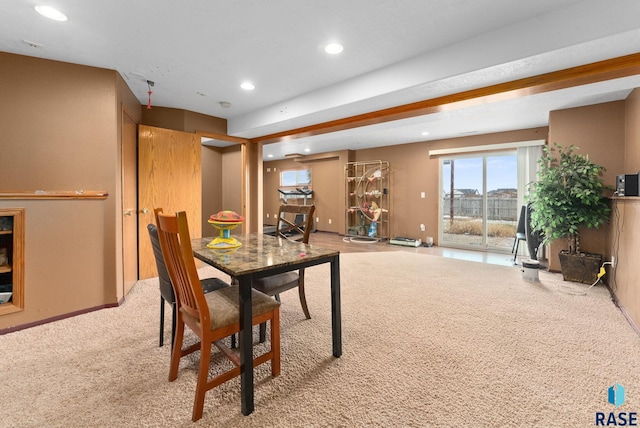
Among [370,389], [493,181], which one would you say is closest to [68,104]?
[370,389]

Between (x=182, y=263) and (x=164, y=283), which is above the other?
(x=182, y=263)

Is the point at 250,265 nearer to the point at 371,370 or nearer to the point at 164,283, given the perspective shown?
the point at 164,283

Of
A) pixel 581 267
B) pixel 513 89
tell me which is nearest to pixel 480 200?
pixel 581 267

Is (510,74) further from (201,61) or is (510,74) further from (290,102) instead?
(201,61)

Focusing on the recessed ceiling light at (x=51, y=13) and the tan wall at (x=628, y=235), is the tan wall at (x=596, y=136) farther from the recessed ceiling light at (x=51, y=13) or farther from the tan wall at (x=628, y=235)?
the recessed ceiling light at (x=51, y=13)

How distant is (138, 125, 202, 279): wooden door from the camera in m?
3.52

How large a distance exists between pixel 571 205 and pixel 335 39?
350 cm

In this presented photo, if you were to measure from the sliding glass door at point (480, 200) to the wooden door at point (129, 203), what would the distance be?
18.4 feet

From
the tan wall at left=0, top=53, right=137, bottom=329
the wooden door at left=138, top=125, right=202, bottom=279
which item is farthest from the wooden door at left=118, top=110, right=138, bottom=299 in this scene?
the tan wall at left=0, top=53, right=137, bottom=329

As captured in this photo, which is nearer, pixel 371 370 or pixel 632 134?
pixel 371 370

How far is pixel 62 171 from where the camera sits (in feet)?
8.47

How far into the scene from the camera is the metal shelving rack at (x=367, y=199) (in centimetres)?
686

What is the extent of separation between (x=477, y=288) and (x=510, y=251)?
286cm

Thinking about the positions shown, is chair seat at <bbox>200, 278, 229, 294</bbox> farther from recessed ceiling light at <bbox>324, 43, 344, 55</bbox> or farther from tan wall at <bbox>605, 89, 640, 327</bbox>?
tan wall at <bbox>605, 89, 640, 327</bbox>
